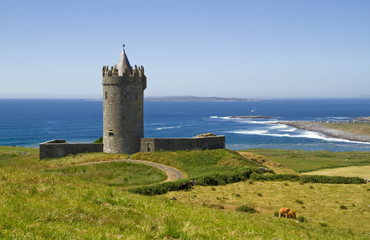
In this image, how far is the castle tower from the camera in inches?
1277

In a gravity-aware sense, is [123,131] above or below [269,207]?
above

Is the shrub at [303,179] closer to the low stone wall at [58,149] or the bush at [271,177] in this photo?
the bush at [271,177]

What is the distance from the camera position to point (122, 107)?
32.5 metres

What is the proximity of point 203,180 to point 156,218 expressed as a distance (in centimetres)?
1360

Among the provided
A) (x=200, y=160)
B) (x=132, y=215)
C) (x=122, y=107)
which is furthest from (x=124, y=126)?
(x=132, y=215)

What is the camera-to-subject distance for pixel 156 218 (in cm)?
1058

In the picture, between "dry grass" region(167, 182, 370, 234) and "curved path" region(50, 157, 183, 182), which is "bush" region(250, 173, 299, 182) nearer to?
"dry grass" region(167, 182, 370, 234)

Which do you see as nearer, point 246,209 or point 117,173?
point 246,209

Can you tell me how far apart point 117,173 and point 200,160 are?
7.64 m

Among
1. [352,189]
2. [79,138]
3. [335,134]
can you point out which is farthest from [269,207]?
[335,134]

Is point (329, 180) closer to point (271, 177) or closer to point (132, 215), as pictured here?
point (271, 177)

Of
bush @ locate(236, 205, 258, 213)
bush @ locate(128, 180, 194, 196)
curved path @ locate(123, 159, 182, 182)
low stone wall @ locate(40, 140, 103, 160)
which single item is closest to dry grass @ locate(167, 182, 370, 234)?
bush @ locate(236, 205, 258, 213)

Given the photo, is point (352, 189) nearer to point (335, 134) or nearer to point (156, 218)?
point (156, 218)

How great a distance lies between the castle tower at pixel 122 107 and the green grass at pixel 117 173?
473cm
